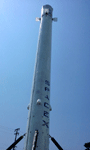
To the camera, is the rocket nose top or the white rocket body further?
the rocket nose top

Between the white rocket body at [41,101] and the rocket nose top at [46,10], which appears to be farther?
the rocket nose top at [46,10]

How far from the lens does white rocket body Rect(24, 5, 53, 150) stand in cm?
987

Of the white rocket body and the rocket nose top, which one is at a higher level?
the rocket nose top

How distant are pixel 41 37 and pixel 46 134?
1006 centimetres

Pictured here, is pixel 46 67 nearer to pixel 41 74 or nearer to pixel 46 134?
pixel 41 74

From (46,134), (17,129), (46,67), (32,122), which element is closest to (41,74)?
(46,67)

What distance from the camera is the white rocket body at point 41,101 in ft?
32.4

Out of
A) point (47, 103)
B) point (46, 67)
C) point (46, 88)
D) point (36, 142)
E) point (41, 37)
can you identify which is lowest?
point (36, 142)

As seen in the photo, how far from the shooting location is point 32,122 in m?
10.5

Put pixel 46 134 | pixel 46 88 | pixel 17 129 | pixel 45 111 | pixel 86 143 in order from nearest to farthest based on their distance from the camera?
pixel 46 134
pixel 45 111
pixel 46 88
pixel 86 143
pixel 17 129

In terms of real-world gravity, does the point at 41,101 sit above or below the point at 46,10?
below

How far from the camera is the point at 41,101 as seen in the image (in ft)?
37.1

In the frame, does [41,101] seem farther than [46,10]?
No

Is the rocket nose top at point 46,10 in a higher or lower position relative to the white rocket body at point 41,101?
higher
